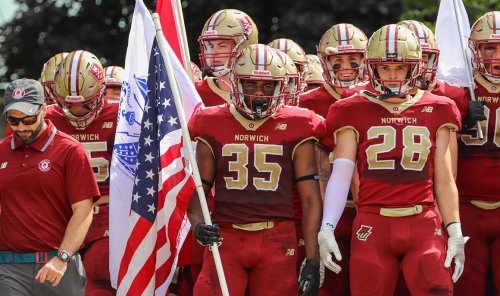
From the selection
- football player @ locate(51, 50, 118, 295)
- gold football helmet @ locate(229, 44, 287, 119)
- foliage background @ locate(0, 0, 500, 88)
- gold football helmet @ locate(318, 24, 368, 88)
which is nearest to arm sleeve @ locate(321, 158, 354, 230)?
gold football helmet @ locate(229, 44, 287, 119)

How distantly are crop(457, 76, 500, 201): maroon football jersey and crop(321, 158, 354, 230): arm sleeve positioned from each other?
1175mm

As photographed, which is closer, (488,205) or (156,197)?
(156,197)

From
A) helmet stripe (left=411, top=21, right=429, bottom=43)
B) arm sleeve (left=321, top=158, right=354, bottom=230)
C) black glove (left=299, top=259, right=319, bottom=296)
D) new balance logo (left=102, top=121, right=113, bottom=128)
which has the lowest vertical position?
black glove (left=299, top=259, right=319, bottom=296)

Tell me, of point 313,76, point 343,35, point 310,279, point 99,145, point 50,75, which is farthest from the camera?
point 313,76

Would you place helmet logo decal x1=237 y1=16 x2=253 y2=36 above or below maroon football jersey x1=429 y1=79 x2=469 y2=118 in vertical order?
above

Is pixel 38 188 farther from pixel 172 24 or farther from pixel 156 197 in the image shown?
pixel 172 24

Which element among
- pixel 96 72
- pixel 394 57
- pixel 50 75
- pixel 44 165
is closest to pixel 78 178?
pixel 44 165

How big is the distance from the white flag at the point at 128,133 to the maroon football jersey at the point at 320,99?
1.07 metres

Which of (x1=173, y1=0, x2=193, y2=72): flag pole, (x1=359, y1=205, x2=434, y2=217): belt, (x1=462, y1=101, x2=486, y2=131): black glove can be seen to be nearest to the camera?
(x1=359, y1=205, x2=434, y2=217): belt

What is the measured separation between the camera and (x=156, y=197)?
10.1 m

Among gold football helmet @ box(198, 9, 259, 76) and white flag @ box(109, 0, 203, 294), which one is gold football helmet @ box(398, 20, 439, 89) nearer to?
gold football helmet @ box(198, 9, 259, 76)

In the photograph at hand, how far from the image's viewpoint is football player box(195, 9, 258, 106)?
11016 millimetres

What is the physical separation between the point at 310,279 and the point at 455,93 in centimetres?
174

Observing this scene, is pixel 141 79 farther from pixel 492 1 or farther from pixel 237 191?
pixel 492 1
